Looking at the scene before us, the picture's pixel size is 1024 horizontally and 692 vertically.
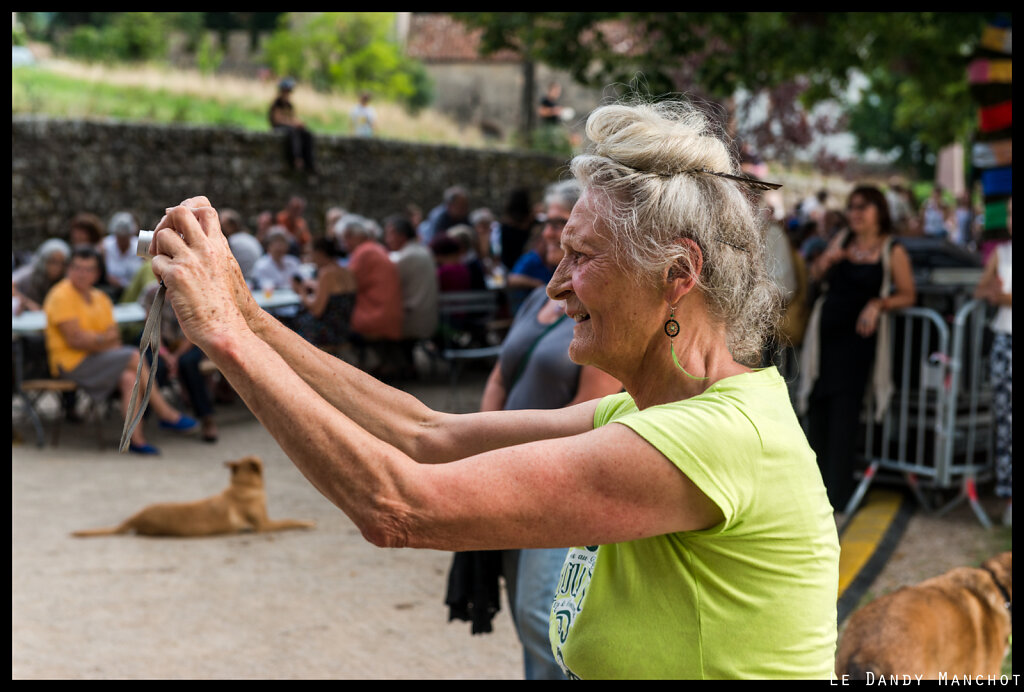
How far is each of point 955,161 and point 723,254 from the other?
47740 millimetres

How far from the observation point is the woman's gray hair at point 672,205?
1650 millimetres

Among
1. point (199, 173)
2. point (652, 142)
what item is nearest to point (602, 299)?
point (652, 142)

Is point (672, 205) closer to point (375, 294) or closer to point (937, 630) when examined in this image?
point (937, 630)

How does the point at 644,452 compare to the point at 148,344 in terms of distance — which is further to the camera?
the point at 148,344

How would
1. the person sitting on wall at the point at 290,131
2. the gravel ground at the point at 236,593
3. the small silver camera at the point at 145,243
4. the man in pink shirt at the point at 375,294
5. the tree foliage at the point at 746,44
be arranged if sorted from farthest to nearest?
the person sitting on wall at the point at 290,131
the man in pink shirt at the point at 375,294
the tree foliage at the point at 746,44
the gravel ground at the point at 236,593
the small silver camera at the point at 145,243

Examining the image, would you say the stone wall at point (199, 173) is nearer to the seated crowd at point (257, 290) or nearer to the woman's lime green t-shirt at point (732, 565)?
the seated crowd at point (257, 290)

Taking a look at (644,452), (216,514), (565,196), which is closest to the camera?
(644,452)

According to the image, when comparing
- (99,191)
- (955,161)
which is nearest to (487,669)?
(99,191)

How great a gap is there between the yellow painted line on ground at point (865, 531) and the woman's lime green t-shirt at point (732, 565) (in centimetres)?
390

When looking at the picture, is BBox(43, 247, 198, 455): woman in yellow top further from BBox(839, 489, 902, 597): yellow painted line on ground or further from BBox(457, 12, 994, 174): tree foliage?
BBox(839, 489, 902, 597): yellow painted line on ground

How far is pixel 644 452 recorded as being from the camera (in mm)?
1470

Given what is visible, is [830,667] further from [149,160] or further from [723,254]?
[149,160]

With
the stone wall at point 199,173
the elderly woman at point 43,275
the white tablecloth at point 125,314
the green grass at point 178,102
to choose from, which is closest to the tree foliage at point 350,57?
→ the green grass at point 178,102

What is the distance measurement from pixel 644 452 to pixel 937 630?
8.13 ft
